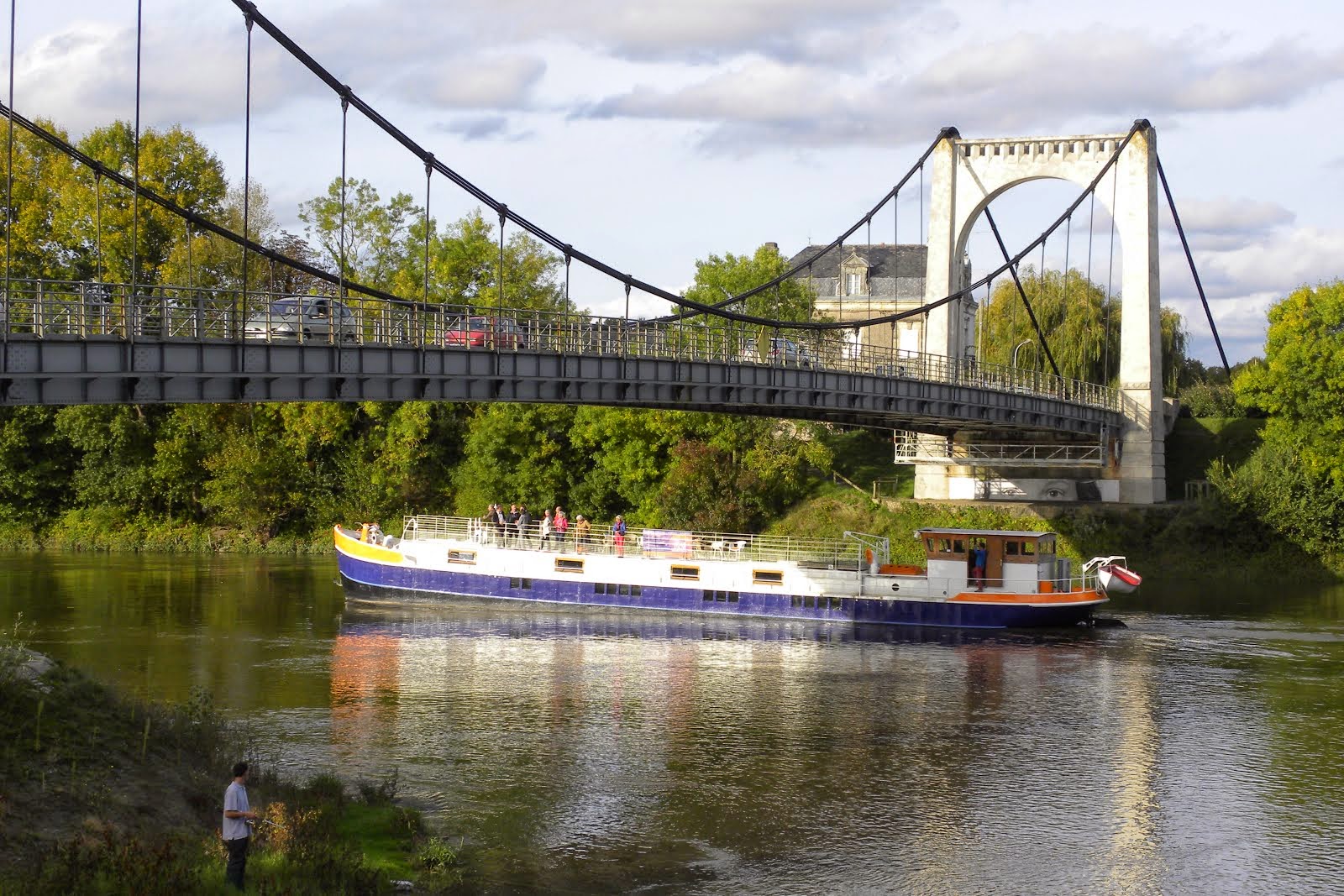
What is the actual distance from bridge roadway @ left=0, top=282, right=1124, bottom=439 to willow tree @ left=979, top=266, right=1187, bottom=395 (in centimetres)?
1163

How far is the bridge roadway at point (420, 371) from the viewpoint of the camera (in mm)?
30734

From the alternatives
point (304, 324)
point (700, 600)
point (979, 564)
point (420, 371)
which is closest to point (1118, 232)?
point (979, 564)

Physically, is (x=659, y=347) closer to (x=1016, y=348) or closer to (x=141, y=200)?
(x=1016, y=348)

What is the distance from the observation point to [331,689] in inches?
1407

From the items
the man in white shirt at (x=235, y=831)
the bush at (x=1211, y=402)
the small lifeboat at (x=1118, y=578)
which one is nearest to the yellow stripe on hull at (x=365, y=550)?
the small lifeboat at (x=1118, y=578)

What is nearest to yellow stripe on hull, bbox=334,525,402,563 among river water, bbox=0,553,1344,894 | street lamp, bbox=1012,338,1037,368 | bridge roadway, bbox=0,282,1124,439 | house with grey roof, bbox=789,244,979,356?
river water, bbox=0,553,1344,894

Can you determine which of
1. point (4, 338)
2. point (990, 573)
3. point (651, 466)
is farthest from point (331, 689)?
point (651, 466)

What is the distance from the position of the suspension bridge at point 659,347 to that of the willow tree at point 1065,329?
2.56 metres

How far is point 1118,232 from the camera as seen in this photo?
7050 cm

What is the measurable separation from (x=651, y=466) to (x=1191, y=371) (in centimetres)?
3504

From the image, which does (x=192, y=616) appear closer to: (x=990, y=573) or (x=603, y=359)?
(x=603, y=359)

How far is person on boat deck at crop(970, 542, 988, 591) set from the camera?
48.7 metres

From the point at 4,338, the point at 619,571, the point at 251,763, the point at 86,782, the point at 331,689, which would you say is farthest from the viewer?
the point at 619,571

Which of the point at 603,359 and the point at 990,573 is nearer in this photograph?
the point at 603,359
